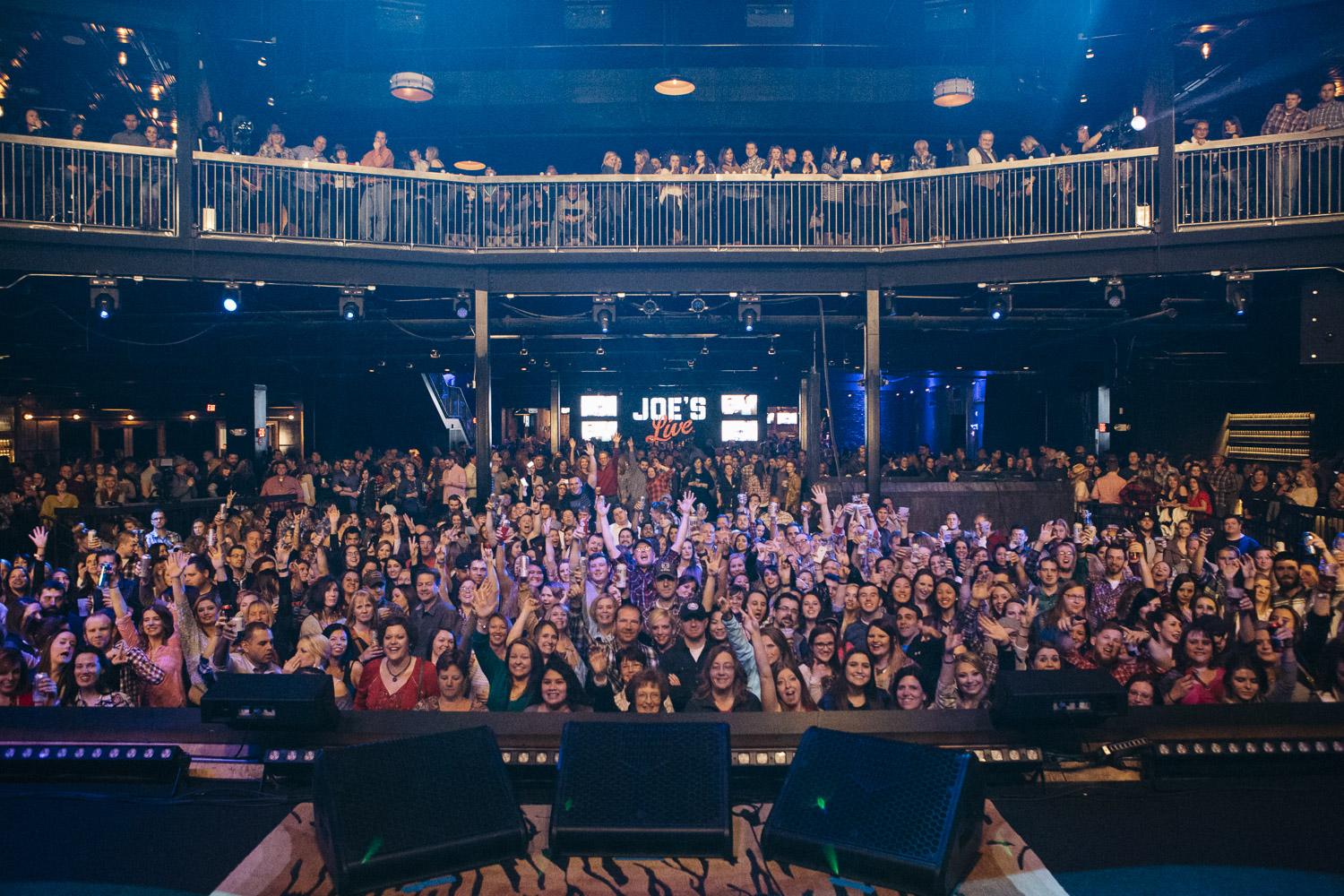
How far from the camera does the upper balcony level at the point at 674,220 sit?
322 inches

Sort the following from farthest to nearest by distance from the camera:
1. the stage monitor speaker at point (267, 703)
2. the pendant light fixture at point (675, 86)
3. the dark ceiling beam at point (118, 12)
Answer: the pendant light fixture at point (675, 86) < the dark ceiling beam at point (118, 12) < the stage monitor speaker at point (267, 703)

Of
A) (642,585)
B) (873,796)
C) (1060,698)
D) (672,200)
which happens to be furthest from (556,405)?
(873,796)

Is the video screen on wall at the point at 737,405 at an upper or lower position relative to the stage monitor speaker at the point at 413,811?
upper

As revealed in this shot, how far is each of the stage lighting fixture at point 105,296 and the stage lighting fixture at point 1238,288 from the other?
1167 centimetres

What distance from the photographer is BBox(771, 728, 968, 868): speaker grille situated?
9.11 feet

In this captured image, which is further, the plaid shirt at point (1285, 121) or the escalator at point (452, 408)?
the escalator at point (452, 408)

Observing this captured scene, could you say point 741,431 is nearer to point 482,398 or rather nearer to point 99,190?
point 482,398

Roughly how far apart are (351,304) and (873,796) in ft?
25.9

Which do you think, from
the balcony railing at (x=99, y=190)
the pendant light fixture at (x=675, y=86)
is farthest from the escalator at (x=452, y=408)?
the pendant light fixture at (x=675, y=86)

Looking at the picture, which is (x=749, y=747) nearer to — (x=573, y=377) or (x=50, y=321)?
(x=50, y=321)

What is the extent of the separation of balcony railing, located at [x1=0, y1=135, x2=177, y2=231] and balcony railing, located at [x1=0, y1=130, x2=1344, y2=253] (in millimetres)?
24

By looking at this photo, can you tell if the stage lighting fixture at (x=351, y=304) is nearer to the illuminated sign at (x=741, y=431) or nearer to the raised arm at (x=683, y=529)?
the raised arm at (x=683, y=529)

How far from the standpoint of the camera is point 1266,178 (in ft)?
26.9

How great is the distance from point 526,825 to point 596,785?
417 millimetres
